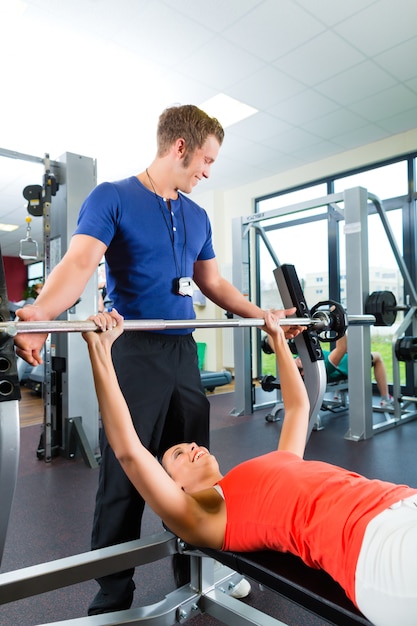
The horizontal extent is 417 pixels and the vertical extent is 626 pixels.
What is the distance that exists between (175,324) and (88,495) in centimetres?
177

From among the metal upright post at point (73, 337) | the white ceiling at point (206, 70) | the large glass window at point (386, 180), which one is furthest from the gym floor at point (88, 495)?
the white ceiling at point (206, 70)

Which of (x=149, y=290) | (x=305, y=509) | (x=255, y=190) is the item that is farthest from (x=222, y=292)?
(x=255, y=190)

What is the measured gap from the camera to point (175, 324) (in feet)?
3.55

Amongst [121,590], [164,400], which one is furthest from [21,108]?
[121,590]

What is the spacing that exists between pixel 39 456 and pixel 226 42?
10.5 feet

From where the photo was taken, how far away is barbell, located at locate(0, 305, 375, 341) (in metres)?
0.83

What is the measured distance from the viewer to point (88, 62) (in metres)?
3.43

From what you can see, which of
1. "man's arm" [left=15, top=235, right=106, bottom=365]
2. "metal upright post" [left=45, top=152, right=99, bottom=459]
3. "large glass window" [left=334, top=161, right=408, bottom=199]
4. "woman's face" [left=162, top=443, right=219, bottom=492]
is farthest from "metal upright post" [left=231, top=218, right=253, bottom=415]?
"man's arm" [left=15, top=235, right=106, bottom=365]

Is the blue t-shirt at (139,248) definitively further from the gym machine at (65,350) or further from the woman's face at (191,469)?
the gym machine at (65,350)

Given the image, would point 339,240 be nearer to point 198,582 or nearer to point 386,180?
point 386,180

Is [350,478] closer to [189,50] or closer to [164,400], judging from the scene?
[164,400]

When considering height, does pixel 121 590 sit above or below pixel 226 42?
below

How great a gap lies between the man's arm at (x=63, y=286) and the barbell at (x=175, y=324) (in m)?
0.07

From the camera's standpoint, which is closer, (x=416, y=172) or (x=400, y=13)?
(x=400, y=13)
